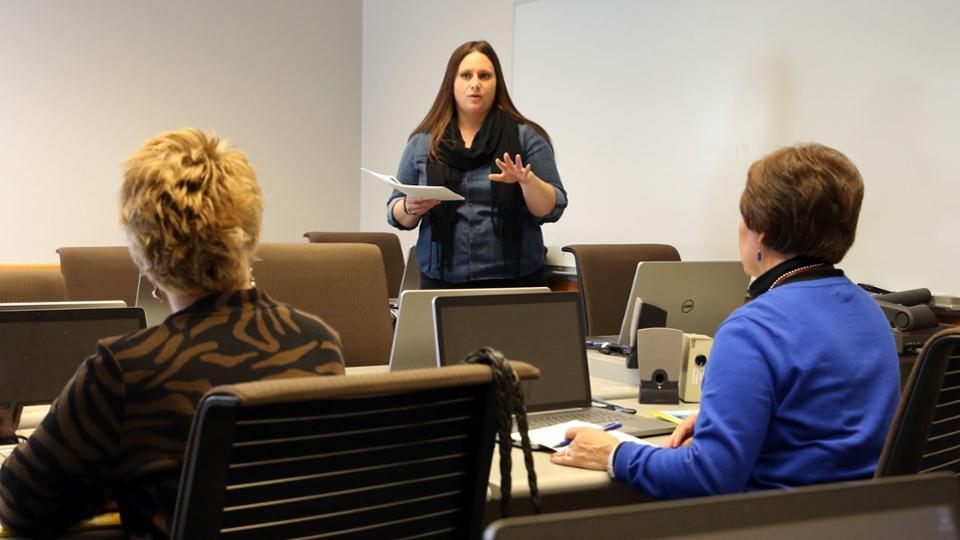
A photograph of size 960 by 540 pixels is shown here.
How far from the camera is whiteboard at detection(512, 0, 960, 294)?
372cm

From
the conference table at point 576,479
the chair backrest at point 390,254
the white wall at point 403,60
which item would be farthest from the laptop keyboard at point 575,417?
the white wall at point 403,60

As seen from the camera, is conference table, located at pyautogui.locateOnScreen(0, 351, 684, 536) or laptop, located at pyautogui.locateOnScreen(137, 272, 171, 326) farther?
laptop, located at pyautogui.locateOnScreen(137, 272, 171, 326)

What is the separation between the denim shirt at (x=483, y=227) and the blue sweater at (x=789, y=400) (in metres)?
1.73

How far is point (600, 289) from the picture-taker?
3758mm

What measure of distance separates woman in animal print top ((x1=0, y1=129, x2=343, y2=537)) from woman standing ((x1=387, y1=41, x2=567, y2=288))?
6.06ft

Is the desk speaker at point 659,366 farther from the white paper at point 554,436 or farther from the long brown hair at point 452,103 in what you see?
the long brown hair at point 452,103

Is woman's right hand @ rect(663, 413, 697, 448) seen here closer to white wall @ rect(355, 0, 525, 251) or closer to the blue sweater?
the blue sweater

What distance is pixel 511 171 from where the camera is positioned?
10.7ft

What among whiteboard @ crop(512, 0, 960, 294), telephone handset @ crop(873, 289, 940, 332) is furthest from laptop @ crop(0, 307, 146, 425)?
whiteboard @ crop(512, 0, 960, 294)

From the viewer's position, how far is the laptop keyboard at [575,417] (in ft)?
7.66

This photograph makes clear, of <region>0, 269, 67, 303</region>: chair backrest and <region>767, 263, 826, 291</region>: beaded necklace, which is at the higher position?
<region>767, 263, 826, 291</region>: beaded necklace

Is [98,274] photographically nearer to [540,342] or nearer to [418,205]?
[418,205]

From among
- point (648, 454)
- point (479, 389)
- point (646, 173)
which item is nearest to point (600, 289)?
point (646, 173)

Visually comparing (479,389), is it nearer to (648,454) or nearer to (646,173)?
(648,454)
